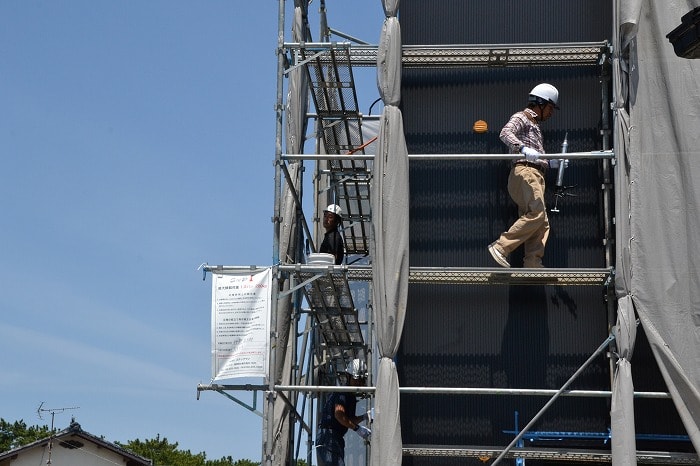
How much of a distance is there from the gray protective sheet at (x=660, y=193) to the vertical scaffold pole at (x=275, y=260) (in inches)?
143

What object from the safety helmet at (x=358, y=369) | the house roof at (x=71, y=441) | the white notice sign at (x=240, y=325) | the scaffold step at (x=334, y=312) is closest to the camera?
the white notice sign at (x=240, y=325)

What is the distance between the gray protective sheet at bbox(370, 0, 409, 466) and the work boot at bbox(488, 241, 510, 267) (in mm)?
1180

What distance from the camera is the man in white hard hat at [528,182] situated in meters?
13.2

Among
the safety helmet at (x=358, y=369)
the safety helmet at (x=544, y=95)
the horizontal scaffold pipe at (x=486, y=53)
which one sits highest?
the horizontal scaffold pipe at (x=486, y=53)

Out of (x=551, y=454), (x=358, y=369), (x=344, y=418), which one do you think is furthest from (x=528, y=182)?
(x=358, y=369)

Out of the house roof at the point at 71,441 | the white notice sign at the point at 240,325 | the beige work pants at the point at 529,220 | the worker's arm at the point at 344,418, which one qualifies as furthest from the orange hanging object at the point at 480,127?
the house roof at the point at 71,441

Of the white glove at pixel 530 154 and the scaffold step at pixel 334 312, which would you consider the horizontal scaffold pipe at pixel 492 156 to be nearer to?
the white glove at pixel 530 154

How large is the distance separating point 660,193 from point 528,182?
1.47m

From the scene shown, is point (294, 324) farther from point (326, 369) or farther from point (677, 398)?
point (677, 398)

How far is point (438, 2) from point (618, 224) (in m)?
3.85

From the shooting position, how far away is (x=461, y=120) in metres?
14.3

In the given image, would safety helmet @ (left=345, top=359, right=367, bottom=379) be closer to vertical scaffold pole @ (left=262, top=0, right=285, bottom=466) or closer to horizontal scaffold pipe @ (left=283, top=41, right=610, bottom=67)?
vertical scaffold pole @ (left=262, top=0, right=285, bottom=466)

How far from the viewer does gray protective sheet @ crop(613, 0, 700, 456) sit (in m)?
12.4

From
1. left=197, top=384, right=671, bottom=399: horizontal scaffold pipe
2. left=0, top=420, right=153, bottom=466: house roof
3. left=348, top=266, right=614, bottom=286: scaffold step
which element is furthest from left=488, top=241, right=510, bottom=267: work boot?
left=0, top=420, right=153, bottom=466: house roof
